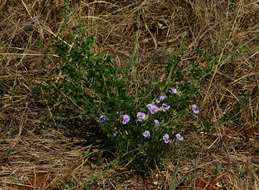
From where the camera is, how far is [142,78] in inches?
119

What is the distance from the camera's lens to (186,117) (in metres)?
2.88

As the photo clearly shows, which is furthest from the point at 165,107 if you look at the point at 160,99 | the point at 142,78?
the point at 142,78

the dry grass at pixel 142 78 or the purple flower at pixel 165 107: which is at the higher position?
the purple flower at pixel 165 107

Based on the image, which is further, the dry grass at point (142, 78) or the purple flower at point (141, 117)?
the dry grass at point (142, 78)

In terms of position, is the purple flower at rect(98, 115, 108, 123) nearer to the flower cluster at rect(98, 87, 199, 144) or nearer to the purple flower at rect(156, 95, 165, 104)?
the flower cluster at rect(98, 87, 199, 144)

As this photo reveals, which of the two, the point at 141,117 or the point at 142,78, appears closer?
the point at 141,117

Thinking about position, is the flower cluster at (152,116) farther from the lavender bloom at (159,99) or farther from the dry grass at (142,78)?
the dry grass at (142,78)

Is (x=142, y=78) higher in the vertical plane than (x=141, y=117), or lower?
lower

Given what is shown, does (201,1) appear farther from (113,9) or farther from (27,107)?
(27,107)

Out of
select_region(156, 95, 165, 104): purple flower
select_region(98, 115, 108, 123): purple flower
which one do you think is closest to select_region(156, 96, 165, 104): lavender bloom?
select_region(156, 95, 165, 104): purple flower

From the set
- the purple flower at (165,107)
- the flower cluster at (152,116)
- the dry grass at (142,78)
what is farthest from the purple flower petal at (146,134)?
the dry grass at (142,78)

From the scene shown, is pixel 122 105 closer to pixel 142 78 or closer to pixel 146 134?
pixel 146 134

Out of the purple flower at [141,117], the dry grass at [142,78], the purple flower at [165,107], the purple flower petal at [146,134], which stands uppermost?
the purple flower at [165,107]

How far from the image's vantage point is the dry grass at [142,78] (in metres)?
2.64
